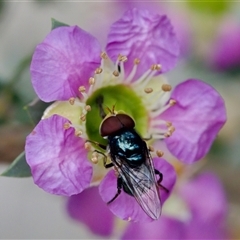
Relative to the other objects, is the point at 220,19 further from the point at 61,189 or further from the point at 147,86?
the point at 61,189

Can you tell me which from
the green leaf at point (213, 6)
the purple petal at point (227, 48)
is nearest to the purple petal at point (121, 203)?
the purple petal at point (227, 48)

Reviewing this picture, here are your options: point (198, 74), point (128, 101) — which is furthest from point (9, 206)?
point (128, 101)

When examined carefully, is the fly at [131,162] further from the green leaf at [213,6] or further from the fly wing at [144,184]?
the green leaf at [213,6]

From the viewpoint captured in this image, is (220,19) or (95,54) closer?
(95,54)

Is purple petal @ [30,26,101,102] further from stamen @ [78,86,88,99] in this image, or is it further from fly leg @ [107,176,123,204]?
fly leg @ [107,176,123,204]

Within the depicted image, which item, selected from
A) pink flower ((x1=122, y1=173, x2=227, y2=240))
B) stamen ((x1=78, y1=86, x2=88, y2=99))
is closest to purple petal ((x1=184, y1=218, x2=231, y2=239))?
pink flower ((x1=122, y1=173, x2=227, y2=240))

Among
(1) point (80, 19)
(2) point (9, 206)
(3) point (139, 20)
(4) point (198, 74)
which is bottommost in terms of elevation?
(2) point (9, 206)
